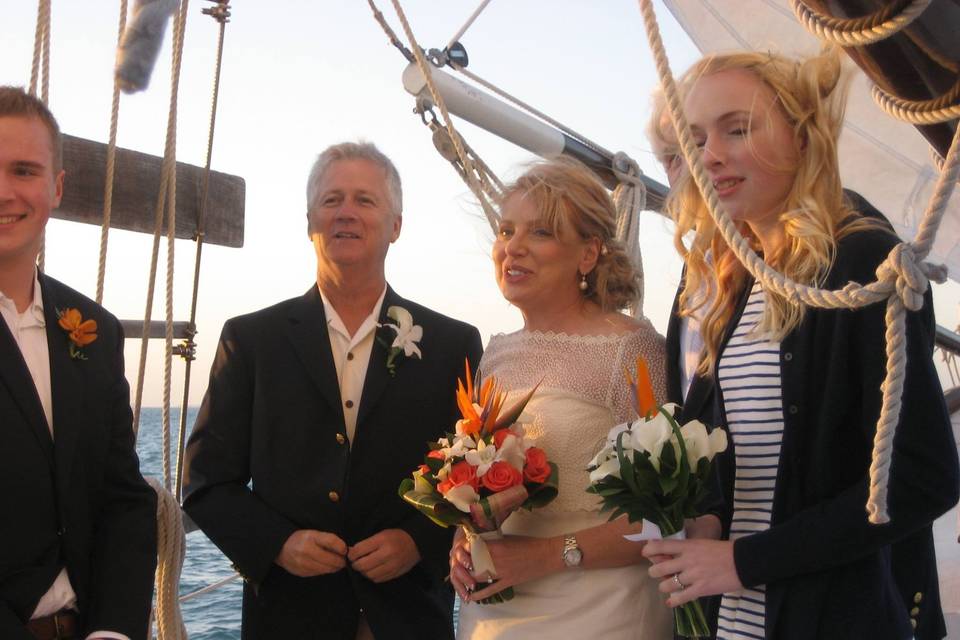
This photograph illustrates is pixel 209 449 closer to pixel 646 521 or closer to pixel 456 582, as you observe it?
pixel 456 582

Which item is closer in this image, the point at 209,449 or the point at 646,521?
the point at 646,521

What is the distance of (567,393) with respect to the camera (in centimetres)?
247

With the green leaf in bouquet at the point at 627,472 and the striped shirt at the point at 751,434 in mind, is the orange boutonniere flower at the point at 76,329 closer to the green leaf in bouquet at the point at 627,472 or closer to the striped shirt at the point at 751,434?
the green leaf in bouquet at the point at 627,472

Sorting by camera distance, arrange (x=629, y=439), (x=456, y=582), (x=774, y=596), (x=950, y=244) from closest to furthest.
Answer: (x=774, y=596), (x=629, y=439), (x=456, y=582), (x=950, y=244)

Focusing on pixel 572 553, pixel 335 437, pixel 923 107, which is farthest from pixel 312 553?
pixel 923 107

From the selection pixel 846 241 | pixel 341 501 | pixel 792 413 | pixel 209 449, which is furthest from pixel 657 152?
pixel 209 449

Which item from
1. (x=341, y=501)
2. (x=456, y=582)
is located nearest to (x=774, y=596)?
(x=456, y=582)

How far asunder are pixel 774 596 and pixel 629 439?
37cm

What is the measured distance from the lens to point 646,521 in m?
1.97

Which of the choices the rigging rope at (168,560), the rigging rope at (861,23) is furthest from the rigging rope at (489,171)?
the rigging rope at (861,23)

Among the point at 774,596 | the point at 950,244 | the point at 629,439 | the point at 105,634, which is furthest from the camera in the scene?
the point at 950,244

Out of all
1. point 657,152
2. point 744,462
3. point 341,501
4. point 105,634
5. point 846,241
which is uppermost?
point 657,152

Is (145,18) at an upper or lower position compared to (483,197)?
upper

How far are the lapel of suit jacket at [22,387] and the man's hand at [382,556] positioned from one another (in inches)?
31.3
